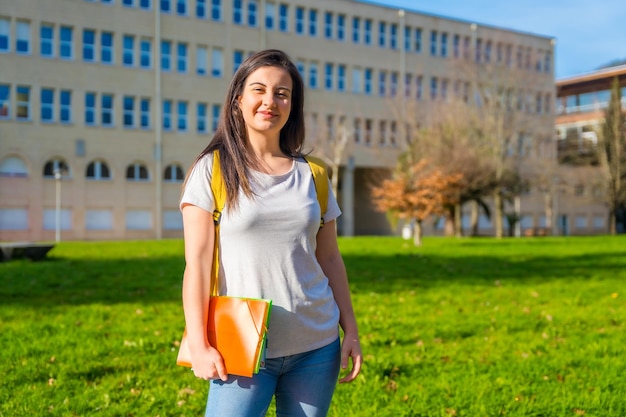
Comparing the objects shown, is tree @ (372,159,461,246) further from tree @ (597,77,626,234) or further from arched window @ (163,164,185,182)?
tree @ (597,77,626,234)

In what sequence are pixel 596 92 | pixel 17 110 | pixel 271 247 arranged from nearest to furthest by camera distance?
pixel 271 247
pixel 17 110
pixel 596 92

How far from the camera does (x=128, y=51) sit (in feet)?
171

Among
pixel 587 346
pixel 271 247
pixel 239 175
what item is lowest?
pixel 587 346

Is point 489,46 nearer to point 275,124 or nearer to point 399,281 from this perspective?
point 399,281

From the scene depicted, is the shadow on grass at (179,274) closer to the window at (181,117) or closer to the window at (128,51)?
the window at (128,51)

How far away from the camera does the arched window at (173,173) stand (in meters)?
53.6

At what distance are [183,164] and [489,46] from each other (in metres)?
29.4

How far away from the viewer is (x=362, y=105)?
203 feet

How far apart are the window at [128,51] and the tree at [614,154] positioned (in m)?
33.3

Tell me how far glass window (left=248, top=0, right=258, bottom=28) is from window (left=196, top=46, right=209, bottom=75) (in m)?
4.22

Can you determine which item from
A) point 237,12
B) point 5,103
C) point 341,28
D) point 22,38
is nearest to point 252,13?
point 237,12

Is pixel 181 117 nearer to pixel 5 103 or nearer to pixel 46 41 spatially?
pixel 46 41

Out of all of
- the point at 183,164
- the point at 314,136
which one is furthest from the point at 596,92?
the point at 183,164

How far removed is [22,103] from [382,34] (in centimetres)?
2879
